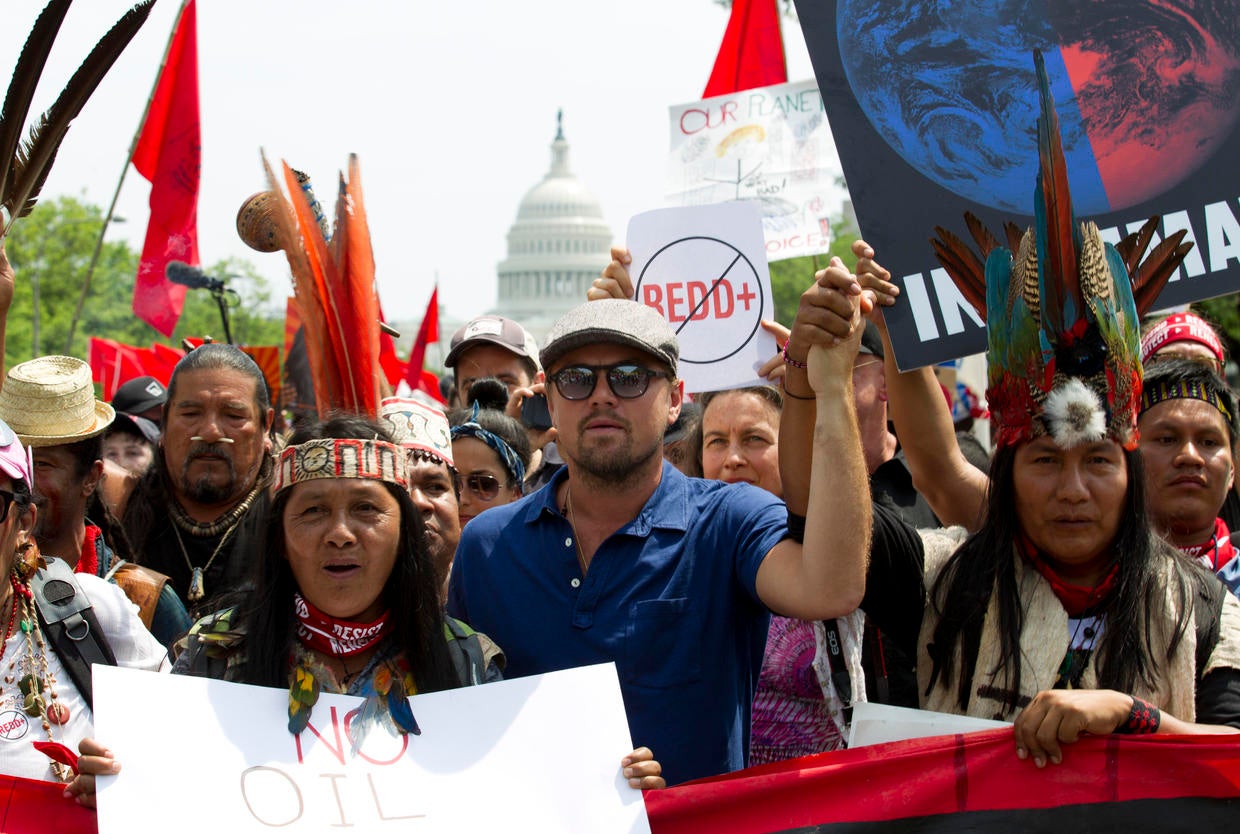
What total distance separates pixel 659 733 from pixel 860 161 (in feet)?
5.44

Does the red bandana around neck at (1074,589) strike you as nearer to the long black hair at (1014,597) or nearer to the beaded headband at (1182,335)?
the long black hair at (1014,597)

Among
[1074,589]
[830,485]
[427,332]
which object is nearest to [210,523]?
[830,485]

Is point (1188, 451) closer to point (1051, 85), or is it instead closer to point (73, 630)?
point (1051, 85)

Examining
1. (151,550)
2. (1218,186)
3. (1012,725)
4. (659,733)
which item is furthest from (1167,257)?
(151,550)

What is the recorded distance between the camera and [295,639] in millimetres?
3305

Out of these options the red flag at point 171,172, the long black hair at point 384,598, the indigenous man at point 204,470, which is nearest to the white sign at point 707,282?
the indigenous man at point 204,470

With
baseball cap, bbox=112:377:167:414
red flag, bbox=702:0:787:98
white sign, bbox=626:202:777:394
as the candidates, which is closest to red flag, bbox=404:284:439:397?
red flag, bbox=702:0:787:98

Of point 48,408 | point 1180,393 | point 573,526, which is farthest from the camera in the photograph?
point 1180,393

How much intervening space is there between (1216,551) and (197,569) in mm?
3261

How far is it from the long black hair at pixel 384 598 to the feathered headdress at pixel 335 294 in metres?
0.42

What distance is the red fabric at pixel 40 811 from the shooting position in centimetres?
300

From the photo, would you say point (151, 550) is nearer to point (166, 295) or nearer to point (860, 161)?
point (860, 161)

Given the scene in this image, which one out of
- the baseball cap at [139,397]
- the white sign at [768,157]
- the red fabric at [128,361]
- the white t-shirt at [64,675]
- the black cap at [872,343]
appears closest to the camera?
the white t-shirt at [64,675]

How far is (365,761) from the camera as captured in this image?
3133 mm
